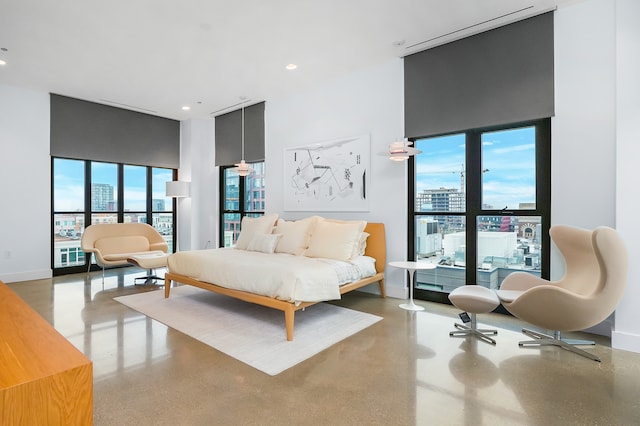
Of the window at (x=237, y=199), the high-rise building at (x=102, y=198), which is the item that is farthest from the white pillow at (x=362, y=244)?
the high-rise building at (x=102, y=198)

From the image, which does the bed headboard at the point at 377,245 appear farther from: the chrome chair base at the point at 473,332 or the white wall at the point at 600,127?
the white wall at the point at 600,127

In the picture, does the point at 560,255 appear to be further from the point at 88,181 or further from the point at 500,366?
the point at 88,181

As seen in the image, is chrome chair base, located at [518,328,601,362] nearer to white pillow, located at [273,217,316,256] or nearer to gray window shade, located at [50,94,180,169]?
white pillow, located at [273,217,316,256]

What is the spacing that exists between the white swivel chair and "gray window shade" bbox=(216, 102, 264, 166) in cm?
476

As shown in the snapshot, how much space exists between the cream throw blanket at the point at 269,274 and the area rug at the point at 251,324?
0.35 m

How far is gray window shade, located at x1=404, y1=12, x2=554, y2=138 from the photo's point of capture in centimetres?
351

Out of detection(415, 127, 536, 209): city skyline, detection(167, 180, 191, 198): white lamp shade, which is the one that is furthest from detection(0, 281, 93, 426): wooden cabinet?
detection(167, 180, 191, 198): white lamp shade

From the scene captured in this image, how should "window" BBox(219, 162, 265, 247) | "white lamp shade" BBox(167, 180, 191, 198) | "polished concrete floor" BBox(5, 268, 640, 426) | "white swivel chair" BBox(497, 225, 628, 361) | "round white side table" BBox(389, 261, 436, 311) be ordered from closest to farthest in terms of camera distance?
"polished concrete floor" BBox(5, 268, 640, 426) < "white swivel chair" BBox(497, 225, 628, 361) < "round white side table" BBox(389, 261, 436, 311) < "window" BBox(219, 162, 265, 247) < "white lamp shade" BBox(167, 180, 191, 198)

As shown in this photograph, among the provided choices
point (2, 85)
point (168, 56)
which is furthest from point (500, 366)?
point (2, 85)

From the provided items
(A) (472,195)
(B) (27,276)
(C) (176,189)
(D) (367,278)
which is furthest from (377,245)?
(B) (27,276)

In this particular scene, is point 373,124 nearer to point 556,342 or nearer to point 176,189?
point 556,342

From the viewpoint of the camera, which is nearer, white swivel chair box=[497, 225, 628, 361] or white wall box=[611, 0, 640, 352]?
white swivel chair box=[497, 225, 628, 361]

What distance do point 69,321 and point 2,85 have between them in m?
4.32

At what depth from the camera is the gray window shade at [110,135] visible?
5.88m
